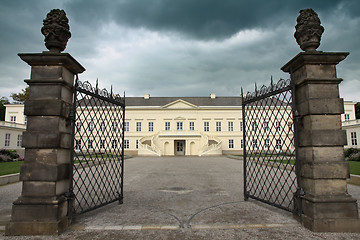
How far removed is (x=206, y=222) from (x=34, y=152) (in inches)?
130

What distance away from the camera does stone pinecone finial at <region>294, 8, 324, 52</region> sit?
414 centimetres

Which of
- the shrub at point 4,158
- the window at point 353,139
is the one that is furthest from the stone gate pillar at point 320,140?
the window at point 353,139

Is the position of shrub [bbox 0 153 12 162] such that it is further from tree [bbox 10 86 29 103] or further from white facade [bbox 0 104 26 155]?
tree [bbox 10 86 29 103]

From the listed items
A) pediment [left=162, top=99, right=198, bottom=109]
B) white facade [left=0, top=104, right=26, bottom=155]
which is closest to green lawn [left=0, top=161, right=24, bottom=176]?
white facade [left=0, top=104, right=26, bottom=155]

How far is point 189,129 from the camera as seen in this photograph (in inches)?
1516

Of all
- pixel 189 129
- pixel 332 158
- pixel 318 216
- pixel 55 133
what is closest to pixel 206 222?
pixel 318 216

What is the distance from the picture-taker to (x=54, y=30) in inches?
161

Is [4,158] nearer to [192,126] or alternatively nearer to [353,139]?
[192,126]

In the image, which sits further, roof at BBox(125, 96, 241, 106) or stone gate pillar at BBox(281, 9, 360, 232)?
roof at BBox(125, 96, 241, 106)

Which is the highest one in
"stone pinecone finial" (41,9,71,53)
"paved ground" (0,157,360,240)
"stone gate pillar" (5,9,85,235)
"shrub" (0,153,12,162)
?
"stone pinecone finial" (41,9,71,53)

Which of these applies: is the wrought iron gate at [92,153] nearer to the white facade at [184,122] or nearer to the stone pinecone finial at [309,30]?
the stone pinecone finial at [309,30]

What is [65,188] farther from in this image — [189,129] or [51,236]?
[189,129]

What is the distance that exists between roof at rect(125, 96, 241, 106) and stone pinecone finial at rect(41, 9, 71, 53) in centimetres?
3759

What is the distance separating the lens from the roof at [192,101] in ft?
137
